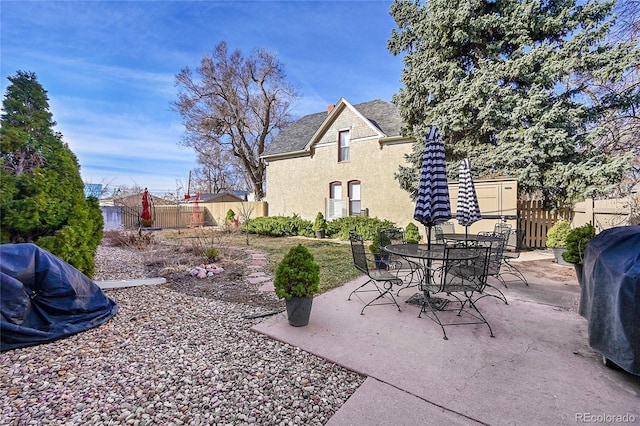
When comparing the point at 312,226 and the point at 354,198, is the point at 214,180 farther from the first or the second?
the point at 354,198

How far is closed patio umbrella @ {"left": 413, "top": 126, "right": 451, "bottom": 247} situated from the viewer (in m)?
4.00

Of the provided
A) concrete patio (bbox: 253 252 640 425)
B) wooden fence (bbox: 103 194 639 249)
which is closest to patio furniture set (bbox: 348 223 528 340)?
concrete patio (bbox: 253 252 640 425)

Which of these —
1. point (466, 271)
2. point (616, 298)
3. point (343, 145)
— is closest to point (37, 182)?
point (466, 271)

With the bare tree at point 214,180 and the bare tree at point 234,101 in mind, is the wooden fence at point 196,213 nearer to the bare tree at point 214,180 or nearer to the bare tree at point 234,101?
the bare tree at point 234,101

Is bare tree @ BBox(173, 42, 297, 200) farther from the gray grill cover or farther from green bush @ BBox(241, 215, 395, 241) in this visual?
the gray grill cover

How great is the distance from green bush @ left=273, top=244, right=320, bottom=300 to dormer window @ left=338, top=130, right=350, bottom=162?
37.0 ft

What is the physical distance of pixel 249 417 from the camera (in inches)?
77.9

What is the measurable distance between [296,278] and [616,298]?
9.22 feet

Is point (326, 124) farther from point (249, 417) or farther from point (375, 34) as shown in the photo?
point (249, 417)

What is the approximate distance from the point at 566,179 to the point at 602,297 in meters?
7.57

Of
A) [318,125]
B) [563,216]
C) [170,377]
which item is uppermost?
[318,125]

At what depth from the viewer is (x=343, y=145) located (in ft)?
46.6

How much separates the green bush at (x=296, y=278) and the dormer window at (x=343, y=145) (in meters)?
11.3

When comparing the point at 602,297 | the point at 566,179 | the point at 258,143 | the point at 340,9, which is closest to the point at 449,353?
the point at 602,297
